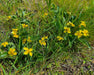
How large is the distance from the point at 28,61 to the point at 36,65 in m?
0.11

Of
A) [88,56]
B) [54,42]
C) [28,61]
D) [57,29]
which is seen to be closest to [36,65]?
[28,61]

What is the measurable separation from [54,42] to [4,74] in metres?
0.65

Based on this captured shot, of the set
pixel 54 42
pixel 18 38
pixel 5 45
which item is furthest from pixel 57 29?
pixel 5 45

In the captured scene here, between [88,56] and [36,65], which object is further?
[88,56]

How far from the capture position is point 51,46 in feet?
4.53

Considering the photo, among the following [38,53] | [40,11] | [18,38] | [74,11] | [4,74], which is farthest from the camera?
[40,11]

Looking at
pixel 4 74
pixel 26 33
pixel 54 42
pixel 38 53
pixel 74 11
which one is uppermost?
pixel 74 11

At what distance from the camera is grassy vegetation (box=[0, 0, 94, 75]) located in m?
1.29

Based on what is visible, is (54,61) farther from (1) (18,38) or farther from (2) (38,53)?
(1) (18,38)

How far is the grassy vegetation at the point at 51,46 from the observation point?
1.29m

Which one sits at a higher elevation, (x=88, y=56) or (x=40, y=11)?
(x=40, y=11)

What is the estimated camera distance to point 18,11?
1836mm

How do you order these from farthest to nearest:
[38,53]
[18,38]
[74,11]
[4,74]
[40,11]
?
[40,11] → [74,11] → [18,38] → [38,53] → [4,74]

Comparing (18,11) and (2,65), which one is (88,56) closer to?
(2,65)
